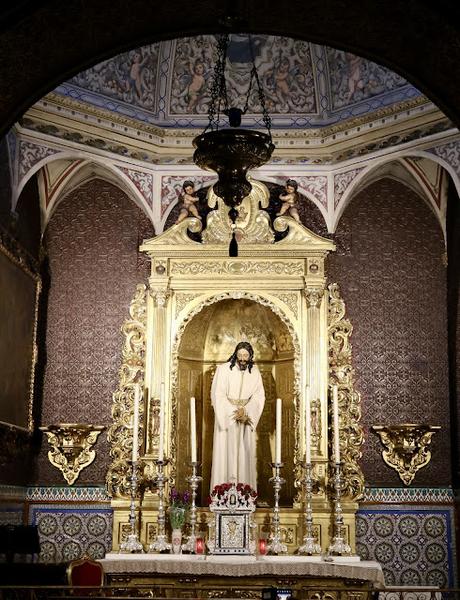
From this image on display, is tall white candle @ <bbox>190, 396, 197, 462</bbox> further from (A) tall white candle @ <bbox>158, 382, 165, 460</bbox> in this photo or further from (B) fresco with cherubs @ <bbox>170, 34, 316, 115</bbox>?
(B) fresco with cherubs @ <bbox>170, 34, 316, 115</bbox>

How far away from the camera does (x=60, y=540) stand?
1169 cm

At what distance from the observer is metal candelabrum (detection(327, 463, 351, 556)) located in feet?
35.8

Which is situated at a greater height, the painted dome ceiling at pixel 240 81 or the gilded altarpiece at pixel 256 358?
the painted dome ceiling at pixel 240 81

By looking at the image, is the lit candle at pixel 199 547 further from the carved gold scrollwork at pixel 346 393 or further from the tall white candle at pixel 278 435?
the carved gold scrollwork at pixel 346 393

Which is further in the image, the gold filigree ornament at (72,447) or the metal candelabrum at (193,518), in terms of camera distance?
the gold filigree ornament at (72,447)

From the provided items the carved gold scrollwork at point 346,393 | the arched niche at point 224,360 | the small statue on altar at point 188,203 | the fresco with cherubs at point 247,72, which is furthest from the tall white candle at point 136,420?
the fresco with cherubs at point 247,72

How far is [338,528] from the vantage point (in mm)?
11055

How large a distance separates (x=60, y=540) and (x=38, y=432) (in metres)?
1.35

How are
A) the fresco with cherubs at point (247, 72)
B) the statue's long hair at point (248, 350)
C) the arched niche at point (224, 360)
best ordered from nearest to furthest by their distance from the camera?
the statue's long hair at point (248, 350), the arched niche at point (224, 360), the fresco with cherubs at point (247, 72)

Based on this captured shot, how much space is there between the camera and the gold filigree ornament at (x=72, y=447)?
11805 millimetres

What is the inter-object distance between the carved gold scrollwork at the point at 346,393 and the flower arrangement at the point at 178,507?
6.24 feet

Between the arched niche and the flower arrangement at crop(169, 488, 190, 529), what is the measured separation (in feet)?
1.15

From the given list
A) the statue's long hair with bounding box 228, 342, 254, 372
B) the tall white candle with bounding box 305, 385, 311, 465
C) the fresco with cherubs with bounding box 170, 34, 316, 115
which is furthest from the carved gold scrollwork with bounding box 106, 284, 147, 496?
the fresco with cherubs with bounding box 170, 34, 316, 115

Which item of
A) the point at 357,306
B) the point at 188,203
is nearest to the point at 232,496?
the point at 357,306
